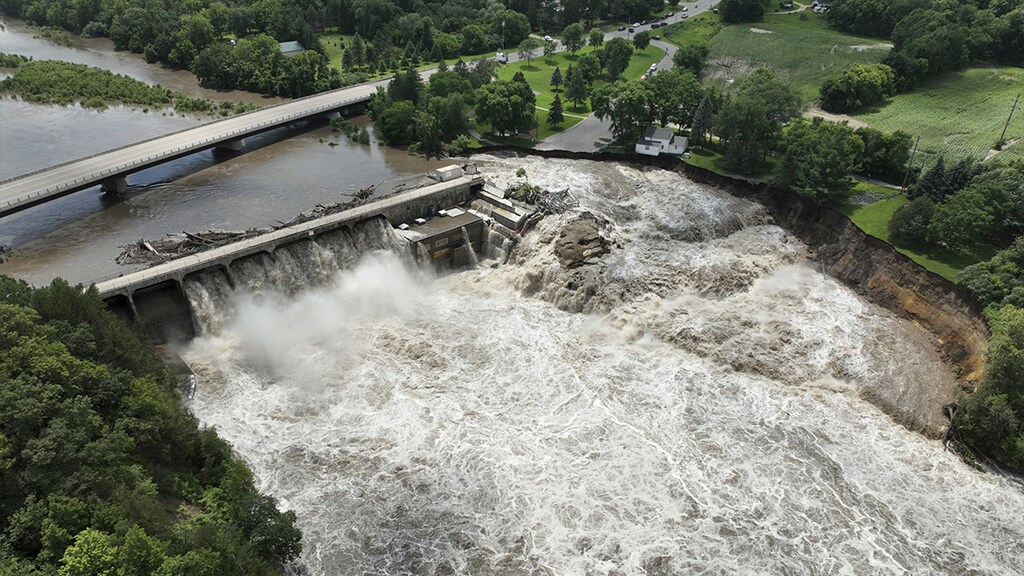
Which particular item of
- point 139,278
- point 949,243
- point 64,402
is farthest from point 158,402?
point 949,243

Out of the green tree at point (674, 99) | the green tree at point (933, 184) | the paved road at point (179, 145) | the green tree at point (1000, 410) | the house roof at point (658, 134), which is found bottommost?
the green tree at point (1000, 410)

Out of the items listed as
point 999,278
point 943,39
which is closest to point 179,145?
point 999,278

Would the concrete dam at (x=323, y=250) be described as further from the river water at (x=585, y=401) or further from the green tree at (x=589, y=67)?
the green tree at (x=589, y=67)

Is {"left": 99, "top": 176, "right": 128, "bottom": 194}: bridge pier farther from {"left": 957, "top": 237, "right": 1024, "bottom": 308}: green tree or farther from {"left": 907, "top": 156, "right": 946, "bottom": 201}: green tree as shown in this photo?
{"left": 907, "top": 156, "right": 946, "bottom": 201}: green tree

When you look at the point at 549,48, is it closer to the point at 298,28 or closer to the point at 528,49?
the point at 528,49

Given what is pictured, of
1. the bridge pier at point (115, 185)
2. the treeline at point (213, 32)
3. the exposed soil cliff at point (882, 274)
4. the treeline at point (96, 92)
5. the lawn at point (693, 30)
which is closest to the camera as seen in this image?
the exposed soil cliff at point (882, 274)

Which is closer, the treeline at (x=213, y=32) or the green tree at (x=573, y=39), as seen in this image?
the treeline at (x=213, y=32)

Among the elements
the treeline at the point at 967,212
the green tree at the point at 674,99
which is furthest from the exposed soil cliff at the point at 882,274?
the green tree at the point at 674,99
